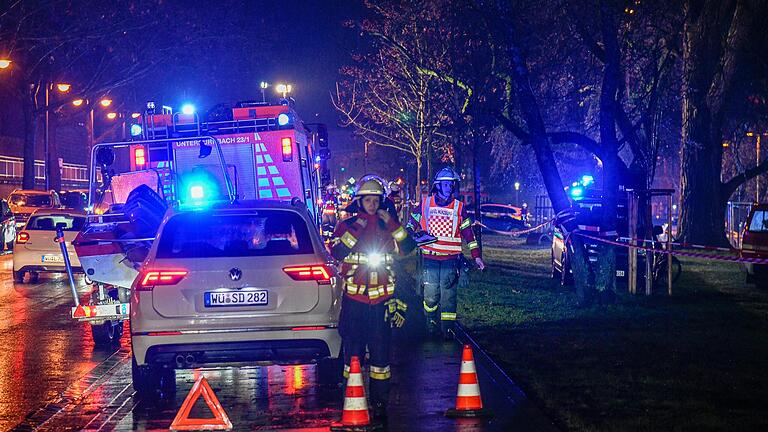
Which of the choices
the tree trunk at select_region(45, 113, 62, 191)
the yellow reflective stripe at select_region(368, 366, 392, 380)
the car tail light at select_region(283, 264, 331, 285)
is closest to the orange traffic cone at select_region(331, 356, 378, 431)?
the yellow reflective stripe at select_region(368, 366, 392, 380)

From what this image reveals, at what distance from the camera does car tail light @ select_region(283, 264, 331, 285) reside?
26.7 ft

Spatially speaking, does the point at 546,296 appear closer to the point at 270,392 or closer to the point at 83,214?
the point at 270,392

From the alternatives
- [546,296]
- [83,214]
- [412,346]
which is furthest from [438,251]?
[83,214]

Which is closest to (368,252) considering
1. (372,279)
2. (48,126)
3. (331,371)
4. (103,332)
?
(372,279)

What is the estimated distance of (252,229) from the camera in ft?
30.9

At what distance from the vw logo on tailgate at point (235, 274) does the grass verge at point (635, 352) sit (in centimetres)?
264

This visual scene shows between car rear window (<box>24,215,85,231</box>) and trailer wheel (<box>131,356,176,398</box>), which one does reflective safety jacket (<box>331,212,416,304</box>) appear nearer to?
trailer wheel (<box>131,356,176,398</box>)

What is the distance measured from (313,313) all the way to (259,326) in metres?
0.45

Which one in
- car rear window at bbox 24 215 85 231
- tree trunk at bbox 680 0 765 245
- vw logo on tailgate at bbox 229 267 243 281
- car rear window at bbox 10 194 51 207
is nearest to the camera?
vw logo on tailgate at bbox 229 267 243 281

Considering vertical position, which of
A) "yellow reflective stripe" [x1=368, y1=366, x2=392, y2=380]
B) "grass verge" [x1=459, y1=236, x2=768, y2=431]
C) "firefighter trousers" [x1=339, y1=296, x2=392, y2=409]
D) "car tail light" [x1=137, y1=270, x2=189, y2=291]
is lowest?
"grass verge" [x1=459, y1=236, x2=768, y2=431]

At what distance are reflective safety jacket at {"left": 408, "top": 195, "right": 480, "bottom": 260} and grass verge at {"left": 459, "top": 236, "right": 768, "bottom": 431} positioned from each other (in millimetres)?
1132

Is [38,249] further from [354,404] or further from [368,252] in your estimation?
[354,404]

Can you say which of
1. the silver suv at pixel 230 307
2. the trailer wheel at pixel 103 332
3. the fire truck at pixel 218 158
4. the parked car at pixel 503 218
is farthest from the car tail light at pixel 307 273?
the parked car at pixel 503 218

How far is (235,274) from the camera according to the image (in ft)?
26.3
